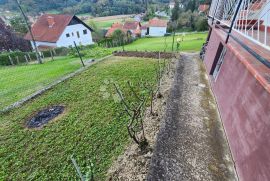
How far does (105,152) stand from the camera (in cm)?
411

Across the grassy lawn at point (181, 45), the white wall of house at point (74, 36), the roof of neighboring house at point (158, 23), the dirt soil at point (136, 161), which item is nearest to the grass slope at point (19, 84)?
the dirt soil at point (136, 161)

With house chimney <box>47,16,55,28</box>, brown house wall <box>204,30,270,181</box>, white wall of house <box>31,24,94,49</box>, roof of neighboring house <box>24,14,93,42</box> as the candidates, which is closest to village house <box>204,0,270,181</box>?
brown house wall <box>204,30,270,181</box>

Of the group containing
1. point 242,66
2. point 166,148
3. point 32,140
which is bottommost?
point 32,140

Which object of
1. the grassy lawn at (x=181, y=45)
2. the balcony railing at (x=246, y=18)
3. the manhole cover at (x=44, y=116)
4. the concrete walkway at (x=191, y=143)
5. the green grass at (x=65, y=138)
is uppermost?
the balcony railing at (x=246, y=18)

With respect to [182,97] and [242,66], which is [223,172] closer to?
[242,66]

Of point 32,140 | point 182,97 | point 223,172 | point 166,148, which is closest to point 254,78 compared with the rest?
point 223,172

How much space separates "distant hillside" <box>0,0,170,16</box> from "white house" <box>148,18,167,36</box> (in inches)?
1211

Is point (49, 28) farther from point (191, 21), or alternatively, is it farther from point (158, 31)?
point (191, 21)

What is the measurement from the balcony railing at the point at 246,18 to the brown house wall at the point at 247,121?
0.69 meters

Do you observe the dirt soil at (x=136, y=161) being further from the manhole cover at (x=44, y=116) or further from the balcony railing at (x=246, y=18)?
the manhole cover at (x=44, y=116)

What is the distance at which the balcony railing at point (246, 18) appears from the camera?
330 cm

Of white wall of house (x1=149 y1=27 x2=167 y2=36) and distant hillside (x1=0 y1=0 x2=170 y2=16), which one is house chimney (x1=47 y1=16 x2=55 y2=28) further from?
distant hillside (x1=0 y1=0 x2=170 y2=16)

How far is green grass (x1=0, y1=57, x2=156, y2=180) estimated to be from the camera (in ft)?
12.6

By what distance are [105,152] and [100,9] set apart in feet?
237
